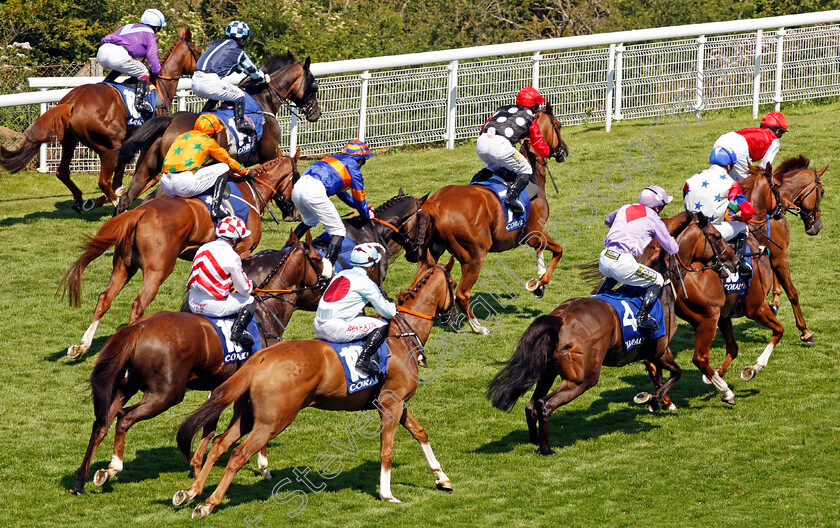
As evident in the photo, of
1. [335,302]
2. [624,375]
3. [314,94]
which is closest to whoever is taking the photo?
[335,302]

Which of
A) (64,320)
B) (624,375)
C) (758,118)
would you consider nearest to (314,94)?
(64,320)

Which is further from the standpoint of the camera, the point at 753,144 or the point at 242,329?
the point at 753,144

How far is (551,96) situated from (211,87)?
624 cm

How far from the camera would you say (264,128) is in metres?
11.8

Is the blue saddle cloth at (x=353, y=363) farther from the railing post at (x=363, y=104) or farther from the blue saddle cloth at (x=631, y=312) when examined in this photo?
the railing post at (x=363, y=104)

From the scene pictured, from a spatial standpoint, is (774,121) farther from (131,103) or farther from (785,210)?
(131,103)

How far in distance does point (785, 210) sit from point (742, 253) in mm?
1217

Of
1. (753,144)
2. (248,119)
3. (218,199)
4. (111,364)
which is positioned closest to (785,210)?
(753,144)

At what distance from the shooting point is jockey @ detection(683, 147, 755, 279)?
9.28 metres

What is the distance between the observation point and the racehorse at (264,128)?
11102 mm

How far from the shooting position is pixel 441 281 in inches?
288

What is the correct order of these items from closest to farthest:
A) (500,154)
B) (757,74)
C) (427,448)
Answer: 1. (427,448)
2. (500,154)
3. (757,74)

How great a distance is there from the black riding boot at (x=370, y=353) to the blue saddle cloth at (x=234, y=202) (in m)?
3.10

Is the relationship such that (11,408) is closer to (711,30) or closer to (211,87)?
(211,87)
